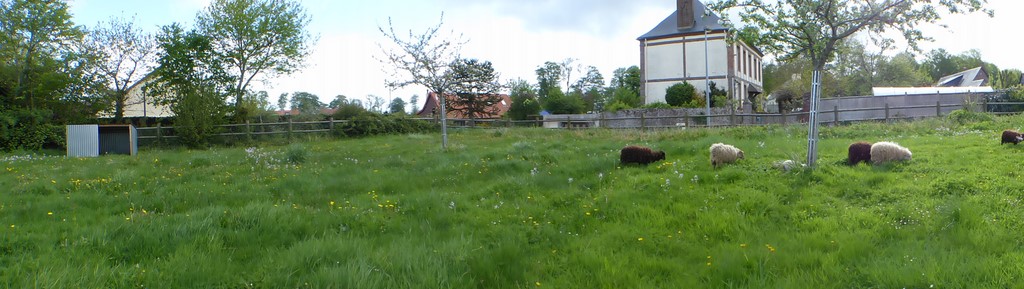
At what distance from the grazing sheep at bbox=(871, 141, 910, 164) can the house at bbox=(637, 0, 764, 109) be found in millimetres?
33513

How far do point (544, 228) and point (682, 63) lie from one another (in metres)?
40.0

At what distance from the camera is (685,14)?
145 feet

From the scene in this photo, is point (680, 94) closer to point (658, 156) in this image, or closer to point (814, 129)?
point (658, 156)

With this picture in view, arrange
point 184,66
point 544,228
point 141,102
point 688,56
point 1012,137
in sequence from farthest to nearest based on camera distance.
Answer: point 688,56
point 141,102
point 184,66
point 1012,137
point 544,228

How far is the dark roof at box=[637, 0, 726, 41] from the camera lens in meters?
42.6

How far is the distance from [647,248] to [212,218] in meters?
4.43

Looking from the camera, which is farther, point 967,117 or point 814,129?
point 967,117

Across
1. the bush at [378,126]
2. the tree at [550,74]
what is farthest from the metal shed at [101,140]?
the tree at [550,74]

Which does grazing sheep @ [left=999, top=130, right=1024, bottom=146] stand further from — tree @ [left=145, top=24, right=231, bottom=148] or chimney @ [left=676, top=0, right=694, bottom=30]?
chimney @ [left=676, top=0, right=694, bottom=30]

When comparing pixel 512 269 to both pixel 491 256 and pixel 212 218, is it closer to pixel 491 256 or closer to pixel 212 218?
pixel 491 256

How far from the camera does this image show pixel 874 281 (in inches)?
156

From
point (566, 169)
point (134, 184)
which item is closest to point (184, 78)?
point (134, 184)

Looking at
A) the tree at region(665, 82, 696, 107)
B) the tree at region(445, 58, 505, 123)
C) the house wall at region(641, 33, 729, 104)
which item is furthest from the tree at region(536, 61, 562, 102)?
the tree at region(665, 82, 696, 107)

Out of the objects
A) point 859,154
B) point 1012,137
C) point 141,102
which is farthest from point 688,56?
point 141,102
